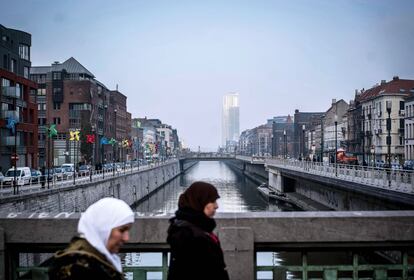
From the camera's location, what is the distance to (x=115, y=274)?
3.34m

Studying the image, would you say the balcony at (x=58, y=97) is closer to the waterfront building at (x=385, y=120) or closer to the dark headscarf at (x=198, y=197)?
the waterfront building at (x=385, y=120)

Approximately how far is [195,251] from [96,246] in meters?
1.08

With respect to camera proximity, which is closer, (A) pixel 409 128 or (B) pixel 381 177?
(B) pixel 381 177

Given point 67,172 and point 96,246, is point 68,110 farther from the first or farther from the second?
point 96,246

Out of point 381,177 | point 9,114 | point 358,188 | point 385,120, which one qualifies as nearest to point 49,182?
point 9,114

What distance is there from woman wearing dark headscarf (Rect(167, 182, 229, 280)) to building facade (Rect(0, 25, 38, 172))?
50322 mm

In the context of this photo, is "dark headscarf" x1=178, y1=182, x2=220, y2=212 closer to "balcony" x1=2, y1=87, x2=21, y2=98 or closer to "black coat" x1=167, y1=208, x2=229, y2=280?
"black coat" x1=167, y1=208, x2=229, y2=280

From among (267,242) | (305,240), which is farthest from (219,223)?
(305,240)

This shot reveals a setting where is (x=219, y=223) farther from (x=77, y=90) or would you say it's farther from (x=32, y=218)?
(x=77, y=90)

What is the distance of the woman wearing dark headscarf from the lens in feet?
13.4

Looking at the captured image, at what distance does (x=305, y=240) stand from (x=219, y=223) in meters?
1.09

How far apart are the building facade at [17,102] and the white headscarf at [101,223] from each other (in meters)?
51.0

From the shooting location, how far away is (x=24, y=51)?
61.9 meters

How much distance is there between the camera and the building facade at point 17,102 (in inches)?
2103
